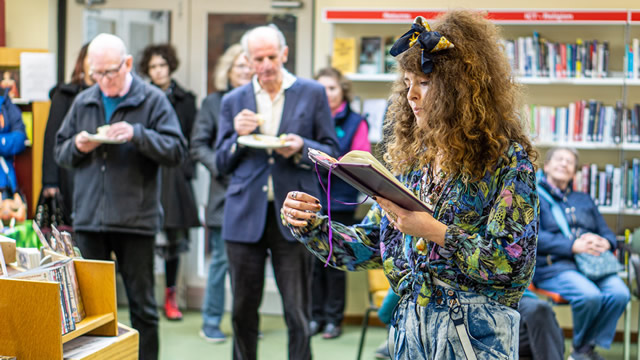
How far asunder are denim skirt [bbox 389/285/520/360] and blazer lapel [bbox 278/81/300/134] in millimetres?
1690

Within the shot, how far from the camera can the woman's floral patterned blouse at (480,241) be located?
1664 mm

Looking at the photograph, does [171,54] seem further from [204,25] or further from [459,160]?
[459,160]

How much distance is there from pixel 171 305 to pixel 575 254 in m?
2.76

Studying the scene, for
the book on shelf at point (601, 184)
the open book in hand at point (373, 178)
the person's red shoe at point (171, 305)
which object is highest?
the open book in hand at point (373, 178)

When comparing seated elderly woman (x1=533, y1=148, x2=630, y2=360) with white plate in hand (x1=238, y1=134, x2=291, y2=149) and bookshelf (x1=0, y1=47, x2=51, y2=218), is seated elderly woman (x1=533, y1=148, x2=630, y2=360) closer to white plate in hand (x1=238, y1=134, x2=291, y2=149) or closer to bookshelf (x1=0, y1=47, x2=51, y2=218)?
white plate in hand (x1=238, y1=134, x2=291, y2=149)

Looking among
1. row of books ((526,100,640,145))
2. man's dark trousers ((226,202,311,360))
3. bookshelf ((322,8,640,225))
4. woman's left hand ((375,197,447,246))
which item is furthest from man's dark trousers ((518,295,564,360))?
woman's left hand ((375,197,447,246))

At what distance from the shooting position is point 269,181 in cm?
330

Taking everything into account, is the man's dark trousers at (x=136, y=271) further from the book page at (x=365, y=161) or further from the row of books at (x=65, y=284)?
the book page at (x=365, y=161)

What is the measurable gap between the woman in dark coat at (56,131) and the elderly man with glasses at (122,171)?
111cm

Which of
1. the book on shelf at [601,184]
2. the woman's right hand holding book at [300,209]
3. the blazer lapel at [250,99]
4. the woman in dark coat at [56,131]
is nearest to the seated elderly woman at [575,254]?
the book on shelf at [601,184]

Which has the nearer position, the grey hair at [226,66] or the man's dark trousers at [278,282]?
the man's dark trousers at [278,282]

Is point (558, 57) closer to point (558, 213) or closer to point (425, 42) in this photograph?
point (558, 213)

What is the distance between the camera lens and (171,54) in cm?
516

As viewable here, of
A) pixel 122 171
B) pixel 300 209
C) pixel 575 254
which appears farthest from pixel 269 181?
pixel 575 254
